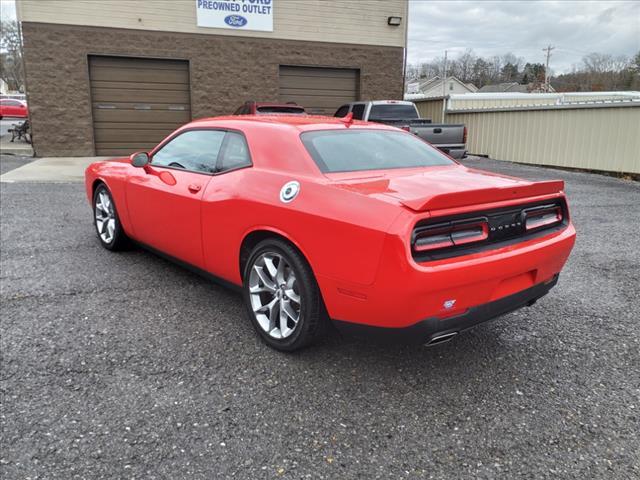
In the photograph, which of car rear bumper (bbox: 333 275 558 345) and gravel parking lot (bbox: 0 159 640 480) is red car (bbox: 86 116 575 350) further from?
→ gravel parking lot (bbox: 0 159 640 480)

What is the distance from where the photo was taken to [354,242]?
105 inches

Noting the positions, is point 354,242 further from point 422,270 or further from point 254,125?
point 254,125

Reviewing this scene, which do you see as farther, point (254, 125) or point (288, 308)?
point (254, 125)

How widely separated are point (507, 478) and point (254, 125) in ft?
8.95

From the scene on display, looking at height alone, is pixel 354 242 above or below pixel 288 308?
above

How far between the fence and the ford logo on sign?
7373 millimetres

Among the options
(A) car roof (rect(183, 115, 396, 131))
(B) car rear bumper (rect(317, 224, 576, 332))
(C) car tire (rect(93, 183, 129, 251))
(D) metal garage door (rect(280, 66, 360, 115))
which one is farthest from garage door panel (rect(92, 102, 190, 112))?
(B) car rear bumper (rect(317, 224, 576, 332))

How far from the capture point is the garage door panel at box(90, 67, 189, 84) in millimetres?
14266

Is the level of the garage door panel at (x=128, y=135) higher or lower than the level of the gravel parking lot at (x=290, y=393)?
higher

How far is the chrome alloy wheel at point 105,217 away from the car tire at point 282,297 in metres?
2.45

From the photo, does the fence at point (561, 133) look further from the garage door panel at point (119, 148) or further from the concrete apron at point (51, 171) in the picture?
the concrete apron at point (51, 171)

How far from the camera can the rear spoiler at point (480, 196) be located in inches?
103

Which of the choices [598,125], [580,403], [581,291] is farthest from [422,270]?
[598,125]

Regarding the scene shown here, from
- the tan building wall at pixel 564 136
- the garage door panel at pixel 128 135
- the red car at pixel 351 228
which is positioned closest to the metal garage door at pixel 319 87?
the garage door panel at pixel 128 135
